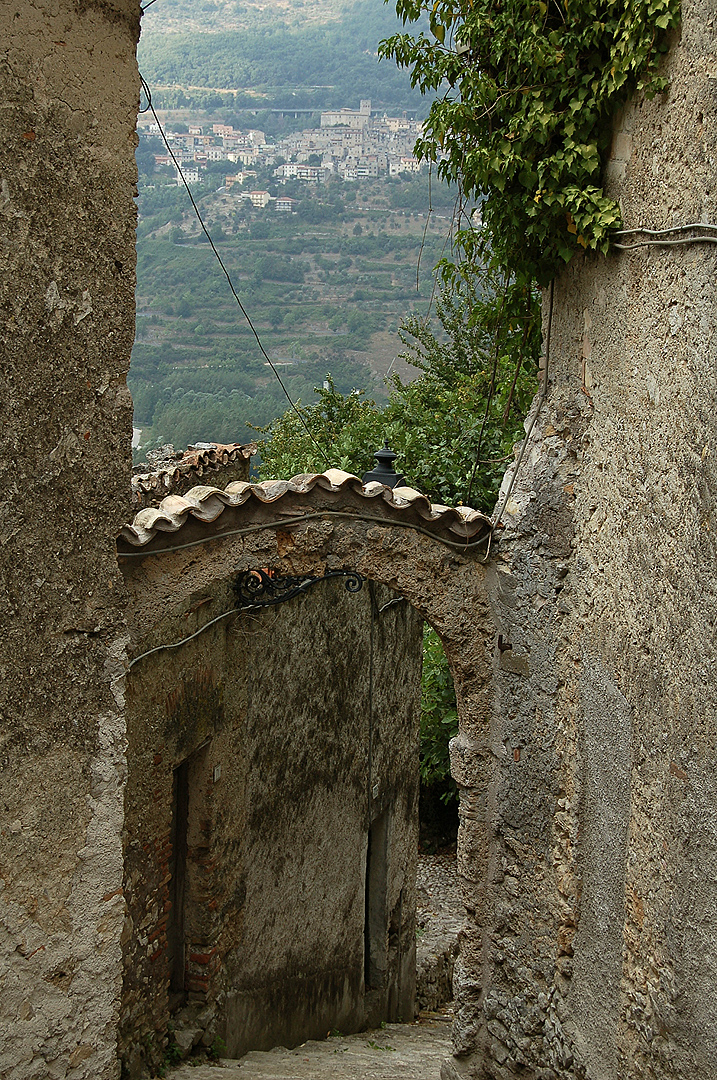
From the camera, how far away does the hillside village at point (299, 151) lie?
45.0 m

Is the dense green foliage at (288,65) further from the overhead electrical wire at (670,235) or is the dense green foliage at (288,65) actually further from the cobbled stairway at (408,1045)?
the overhead electrical wire at (670,235)

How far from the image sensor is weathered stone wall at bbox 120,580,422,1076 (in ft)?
17.9

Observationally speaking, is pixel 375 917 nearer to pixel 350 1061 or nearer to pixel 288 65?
pixel 350 1061

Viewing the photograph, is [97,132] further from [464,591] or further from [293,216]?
[293,216]

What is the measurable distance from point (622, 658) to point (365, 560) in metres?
1.44

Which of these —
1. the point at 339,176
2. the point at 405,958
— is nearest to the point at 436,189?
the point at 339,176

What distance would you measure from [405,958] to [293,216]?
133 ft

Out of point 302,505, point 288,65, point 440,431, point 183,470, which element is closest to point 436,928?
point 440,431

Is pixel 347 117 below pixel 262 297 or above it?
above

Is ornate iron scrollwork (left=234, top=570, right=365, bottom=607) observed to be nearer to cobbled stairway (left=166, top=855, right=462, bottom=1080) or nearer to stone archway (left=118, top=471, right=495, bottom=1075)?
stone archway (left=118, top=471, right=495, bottom=1075)

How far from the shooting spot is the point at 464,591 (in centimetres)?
510

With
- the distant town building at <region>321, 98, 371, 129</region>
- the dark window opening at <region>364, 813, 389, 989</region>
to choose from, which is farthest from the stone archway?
the distant town building at <region>321, 98, 371, 129</region>

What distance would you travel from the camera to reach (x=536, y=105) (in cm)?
427

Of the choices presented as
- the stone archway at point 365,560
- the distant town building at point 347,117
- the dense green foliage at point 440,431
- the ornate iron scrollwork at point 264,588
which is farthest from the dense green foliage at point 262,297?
the stone archway at point 365,560
